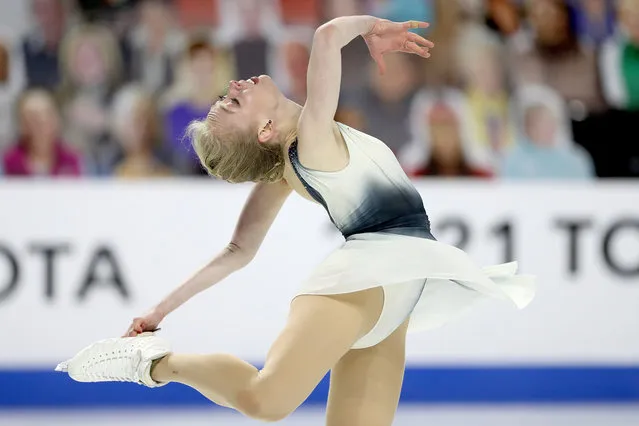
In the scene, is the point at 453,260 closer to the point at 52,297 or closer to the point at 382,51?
the point at 382,51

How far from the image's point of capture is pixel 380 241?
284 centimetres

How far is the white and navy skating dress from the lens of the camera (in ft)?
9.11

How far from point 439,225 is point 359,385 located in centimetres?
297

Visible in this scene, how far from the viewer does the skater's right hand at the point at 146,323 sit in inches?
117

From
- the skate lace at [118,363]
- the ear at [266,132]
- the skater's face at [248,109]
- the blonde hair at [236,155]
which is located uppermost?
the skater's face at [248,109]

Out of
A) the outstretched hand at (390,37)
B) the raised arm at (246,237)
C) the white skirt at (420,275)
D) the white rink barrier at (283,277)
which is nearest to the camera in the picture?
the white skirt at (420,275)

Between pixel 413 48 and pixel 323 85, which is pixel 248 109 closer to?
pixel 323 85

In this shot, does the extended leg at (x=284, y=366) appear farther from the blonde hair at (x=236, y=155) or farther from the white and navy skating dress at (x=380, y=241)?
the blonde hair at (x=236, y=155)

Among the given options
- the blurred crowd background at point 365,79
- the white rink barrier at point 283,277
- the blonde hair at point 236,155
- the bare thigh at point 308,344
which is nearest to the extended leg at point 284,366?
the bare thigh at point 308,344

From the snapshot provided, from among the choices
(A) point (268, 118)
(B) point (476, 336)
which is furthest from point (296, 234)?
(A) point (268, 118)

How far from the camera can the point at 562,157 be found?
592 centimetres

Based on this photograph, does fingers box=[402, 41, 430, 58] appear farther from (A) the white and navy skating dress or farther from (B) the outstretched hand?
(A) the white and navy skating dress

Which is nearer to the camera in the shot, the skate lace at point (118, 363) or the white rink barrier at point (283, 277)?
the skate lace at point (118, 363)

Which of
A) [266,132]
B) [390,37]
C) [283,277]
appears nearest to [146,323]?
[266,132]
